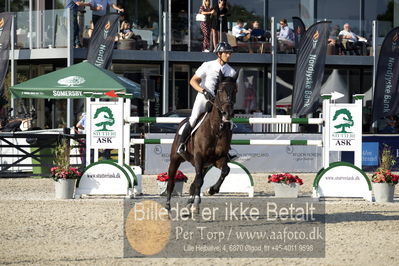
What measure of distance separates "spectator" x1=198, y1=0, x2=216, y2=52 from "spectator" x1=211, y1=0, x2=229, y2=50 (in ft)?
0.59

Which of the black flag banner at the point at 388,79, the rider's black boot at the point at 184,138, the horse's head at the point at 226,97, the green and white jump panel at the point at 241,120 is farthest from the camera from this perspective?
the black flag banner at the point at 388,79

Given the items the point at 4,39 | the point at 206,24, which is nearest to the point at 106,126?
the point at 4,39

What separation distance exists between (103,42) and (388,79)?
34.5 ft

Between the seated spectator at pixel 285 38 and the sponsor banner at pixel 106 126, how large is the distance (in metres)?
19.1

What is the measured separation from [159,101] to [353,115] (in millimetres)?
19315

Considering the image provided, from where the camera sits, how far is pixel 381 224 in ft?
45.1

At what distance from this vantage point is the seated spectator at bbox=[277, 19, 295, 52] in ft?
119

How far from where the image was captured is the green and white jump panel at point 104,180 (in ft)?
58.1

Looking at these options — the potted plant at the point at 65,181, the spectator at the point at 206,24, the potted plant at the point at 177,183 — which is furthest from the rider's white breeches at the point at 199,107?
the spectator at the point at 206,24

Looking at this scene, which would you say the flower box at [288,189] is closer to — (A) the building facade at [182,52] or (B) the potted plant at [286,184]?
(B) the potted plant at [286,184]

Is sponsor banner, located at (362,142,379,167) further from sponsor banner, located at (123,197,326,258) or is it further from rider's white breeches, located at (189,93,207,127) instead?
rider's white breeches, located at (189,93,207,127)

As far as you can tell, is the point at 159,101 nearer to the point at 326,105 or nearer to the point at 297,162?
the point at 297,162

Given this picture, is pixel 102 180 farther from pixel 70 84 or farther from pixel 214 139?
pixel 70 84

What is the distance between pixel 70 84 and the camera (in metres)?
25.6
